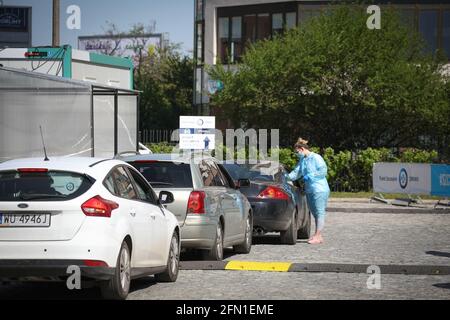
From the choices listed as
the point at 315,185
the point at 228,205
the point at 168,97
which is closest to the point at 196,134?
the point at 315,185

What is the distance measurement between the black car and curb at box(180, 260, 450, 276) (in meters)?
3.34

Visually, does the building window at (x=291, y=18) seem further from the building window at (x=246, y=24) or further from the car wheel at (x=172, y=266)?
the car wheel at (x=172, y=266)

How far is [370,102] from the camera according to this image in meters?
42.4

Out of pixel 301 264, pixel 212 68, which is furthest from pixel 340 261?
pixel 212 68

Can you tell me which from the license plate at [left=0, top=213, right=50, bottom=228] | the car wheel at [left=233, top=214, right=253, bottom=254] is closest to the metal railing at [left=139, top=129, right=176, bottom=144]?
the car wheel at [left=233, top=214, right=253, bottom=254]

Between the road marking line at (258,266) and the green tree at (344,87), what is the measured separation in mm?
28249

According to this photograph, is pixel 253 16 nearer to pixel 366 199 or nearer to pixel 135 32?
pixel 366 199

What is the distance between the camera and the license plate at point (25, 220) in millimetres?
10086

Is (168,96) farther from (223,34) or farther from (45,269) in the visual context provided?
(45,269)

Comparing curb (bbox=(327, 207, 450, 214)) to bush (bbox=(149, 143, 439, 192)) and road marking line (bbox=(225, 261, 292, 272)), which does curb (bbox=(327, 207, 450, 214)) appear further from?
road marking line (bbox=(225, 261, 292, 272))

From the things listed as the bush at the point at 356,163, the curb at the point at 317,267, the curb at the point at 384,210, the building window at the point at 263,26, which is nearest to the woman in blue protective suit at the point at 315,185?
the curb at the point at 317,267

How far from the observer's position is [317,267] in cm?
1405
